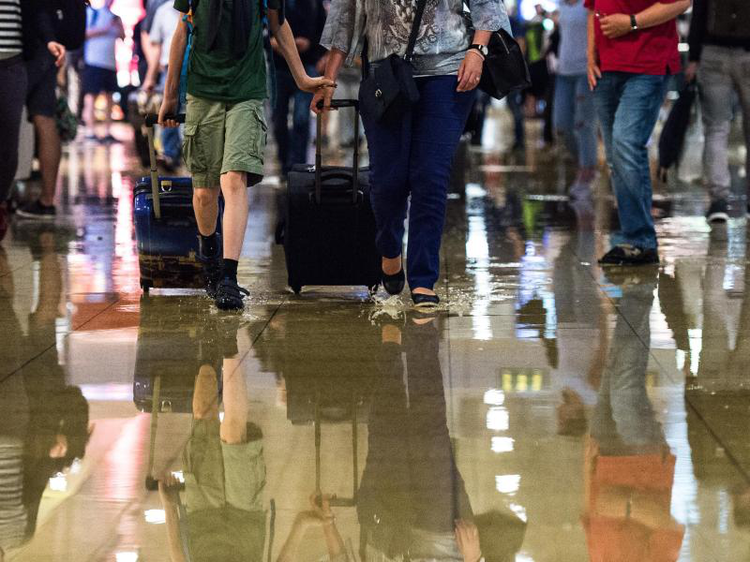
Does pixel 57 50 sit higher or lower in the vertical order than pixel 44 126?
higher

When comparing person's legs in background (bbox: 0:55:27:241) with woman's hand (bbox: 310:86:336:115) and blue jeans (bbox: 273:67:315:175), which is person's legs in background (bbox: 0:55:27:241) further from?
blue jeans (bbox: 273:67:315:175)

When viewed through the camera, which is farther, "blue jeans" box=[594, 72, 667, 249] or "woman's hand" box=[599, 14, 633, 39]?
"blue jeans" box=[594, 72, 667, 249]

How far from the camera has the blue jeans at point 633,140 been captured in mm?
8242

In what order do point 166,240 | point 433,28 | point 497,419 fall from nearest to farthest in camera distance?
point 497,419 → point 433,28 → point 166,240

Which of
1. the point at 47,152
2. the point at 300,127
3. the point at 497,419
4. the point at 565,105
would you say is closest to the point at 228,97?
the point at 497,419

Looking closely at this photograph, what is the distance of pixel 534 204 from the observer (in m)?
12.0

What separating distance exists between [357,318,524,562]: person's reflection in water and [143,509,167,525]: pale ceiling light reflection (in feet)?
1.65

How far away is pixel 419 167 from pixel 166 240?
1.36 meters

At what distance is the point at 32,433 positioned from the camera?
4.54 m

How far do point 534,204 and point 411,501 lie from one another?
329 inches

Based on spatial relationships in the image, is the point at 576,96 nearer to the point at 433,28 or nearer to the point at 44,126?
the point at 44,126

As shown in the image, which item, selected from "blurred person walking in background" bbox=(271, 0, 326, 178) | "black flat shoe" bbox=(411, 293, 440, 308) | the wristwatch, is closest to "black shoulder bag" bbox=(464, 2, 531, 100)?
the wristwatch

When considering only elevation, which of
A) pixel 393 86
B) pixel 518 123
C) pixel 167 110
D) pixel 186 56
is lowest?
pixel 518 123

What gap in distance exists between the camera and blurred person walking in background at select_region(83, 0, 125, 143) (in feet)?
64.7
